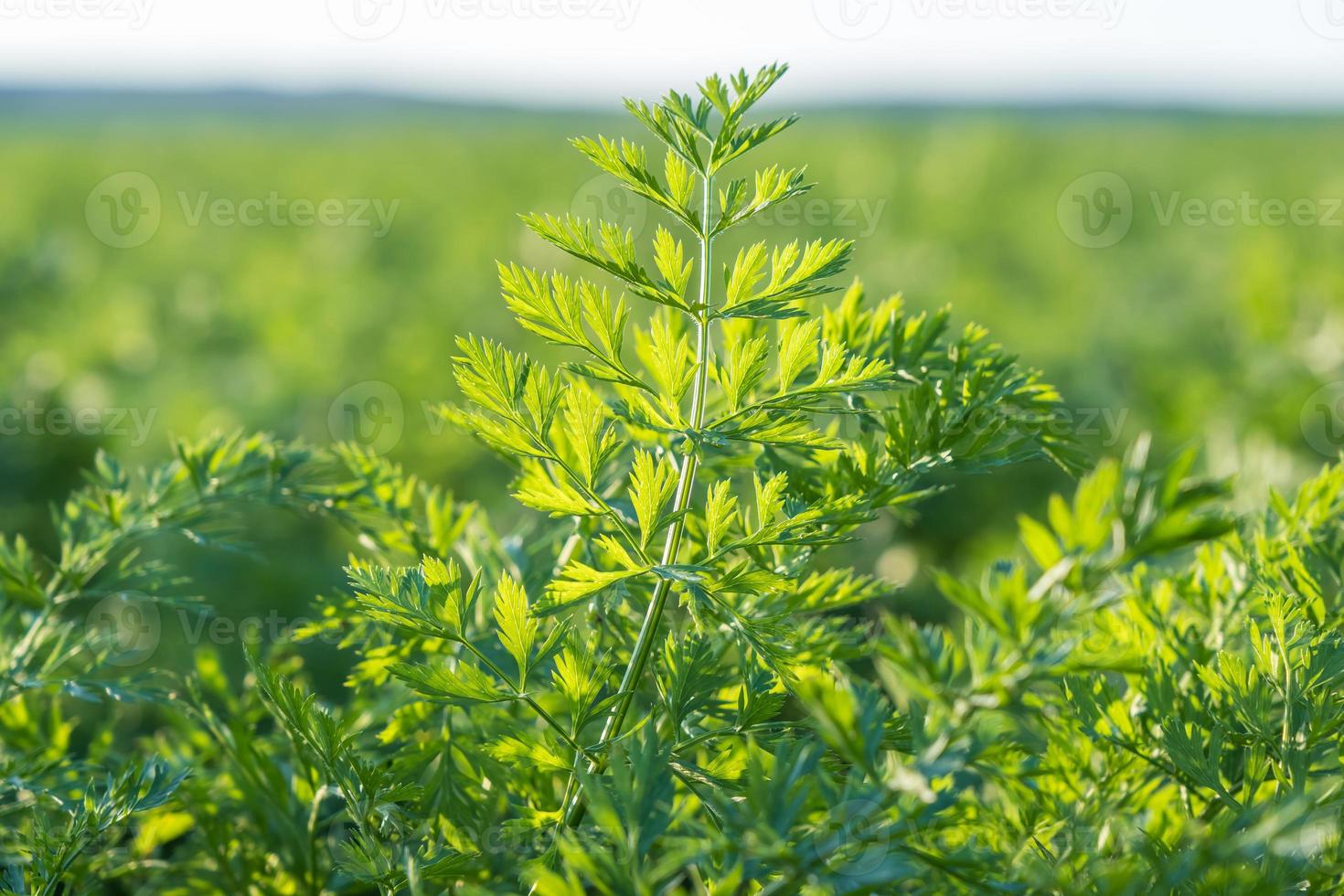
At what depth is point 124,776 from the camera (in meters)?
0.67

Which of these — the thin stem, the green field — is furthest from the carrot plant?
the green field

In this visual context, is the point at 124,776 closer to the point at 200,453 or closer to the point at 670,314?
the point at 200,453

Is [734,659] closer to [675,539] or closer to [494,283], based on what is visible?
[675,539]

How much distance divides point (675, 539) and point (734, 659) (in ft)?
0.77

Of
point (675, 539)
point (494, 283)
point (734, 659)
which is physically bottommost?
point (734, 659)

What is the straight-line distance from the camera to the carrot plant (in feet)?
1.49

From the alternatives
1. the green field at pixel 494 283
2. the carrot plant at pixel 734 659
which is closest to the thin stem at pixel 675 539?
the carrot plant at pixel 734 659

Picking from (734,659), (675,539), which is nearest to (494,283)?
(734,659)

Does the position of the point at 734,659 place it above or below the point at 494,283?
below

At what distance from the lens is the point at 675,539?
61 centimetres

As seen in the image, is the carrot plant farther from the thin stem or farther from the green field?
the green field

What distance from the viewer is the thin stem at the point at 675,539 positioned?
1.96 feet

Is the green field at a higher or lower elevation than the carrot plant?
higher

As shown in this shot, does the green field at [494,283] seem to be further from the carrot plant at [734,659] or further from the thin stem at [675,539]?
the thin stem at [675,539]
